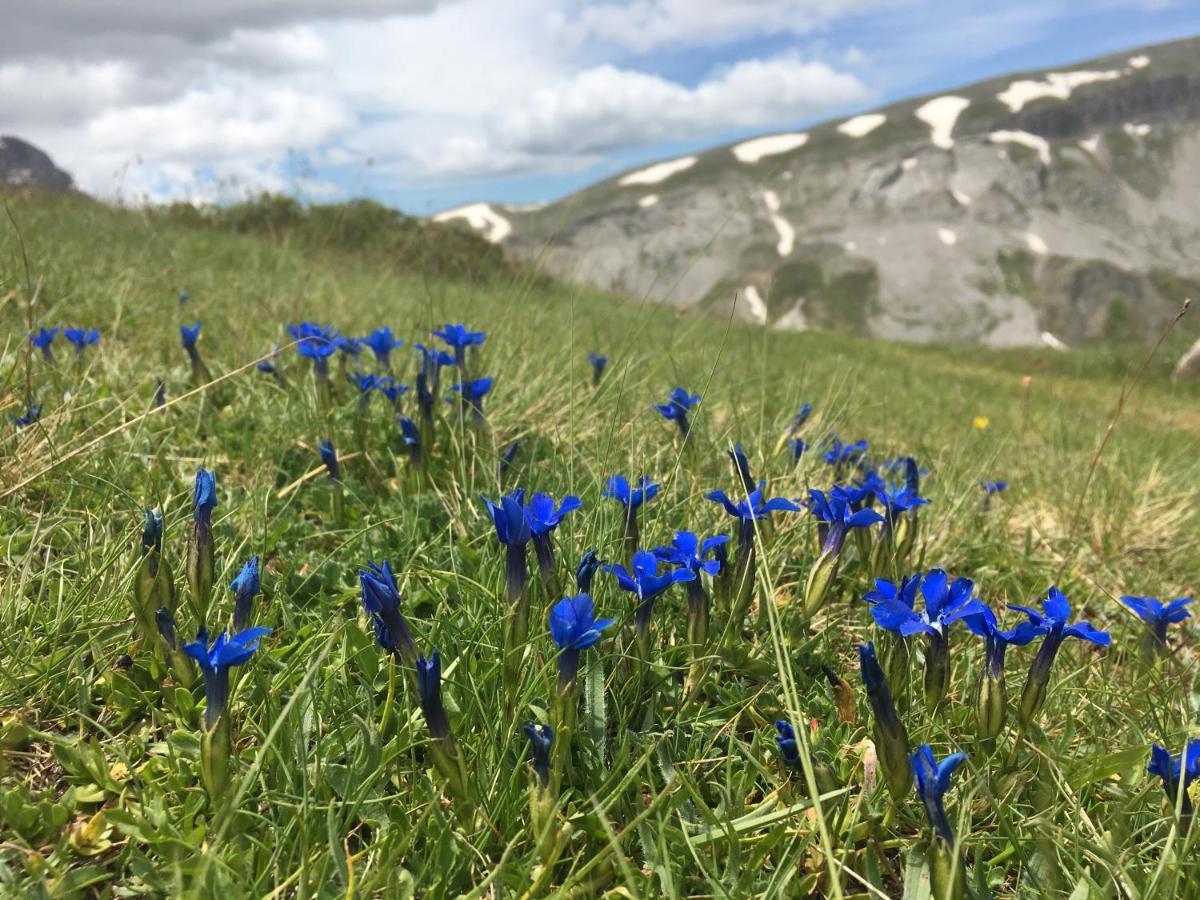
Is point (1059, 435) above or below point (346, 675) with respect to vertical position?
below

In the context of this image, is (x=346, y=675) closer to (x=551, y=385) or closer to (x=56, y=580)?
(x=56, y=580)

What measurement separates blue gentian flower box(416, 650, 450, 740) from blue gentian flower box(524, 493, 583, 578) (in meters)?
0.34

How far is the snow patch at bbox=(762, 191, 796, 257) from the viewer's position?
47625 millimetres

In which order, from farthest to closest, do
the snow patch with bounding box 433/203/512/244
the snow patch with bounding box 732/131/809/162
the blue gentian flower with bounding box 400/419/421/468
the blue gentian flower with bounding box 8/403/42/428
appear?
the snow patch with bounding box 433/203/512/244, the snow patch with bounding box 732/131/809/162, the blue gentian flower with bounding box 400/419/421/468, the blue gentian flower with bounding box 8/403/42/428

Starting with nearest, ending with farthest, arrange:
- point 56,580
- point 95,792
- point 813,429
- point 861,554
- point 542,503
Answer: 1. point 95,792
2. point 542,503
3. point 56,580
4. point 861,554
5. point 813,429

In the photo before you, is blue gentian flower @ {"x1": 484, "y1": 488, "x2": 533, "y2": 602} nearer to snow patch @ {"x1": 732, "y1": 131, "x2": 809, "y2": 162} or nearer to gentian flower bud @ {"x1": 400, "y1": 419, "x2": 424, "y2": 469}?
gentian flower bud @ {"x1": 400, "y1": 419, "x2": 424, "y2": 469}

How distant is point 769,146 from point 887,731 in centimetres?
6374

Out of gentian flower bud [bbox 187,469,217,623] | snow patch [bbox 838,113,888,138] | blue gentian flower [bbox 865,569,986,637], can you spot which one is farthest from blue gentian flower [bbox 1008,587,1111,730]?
snow patch [bbox 838,113,888,138]

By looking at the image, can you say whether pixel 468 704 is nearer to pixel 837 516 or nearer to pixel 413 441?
pixel 837 516

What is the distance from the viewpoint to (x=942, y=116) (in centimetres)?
5556

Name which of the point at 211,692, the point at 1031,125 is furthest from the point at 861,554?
the point at 1031,125

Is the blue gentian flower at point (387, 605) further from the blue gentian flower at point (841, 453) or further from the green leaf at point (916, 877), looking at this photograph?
the blue gentian flower at point (841, 453)

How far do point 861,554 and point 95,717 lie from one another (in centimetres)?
205

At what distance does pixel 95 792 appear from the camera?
1.48 meters
